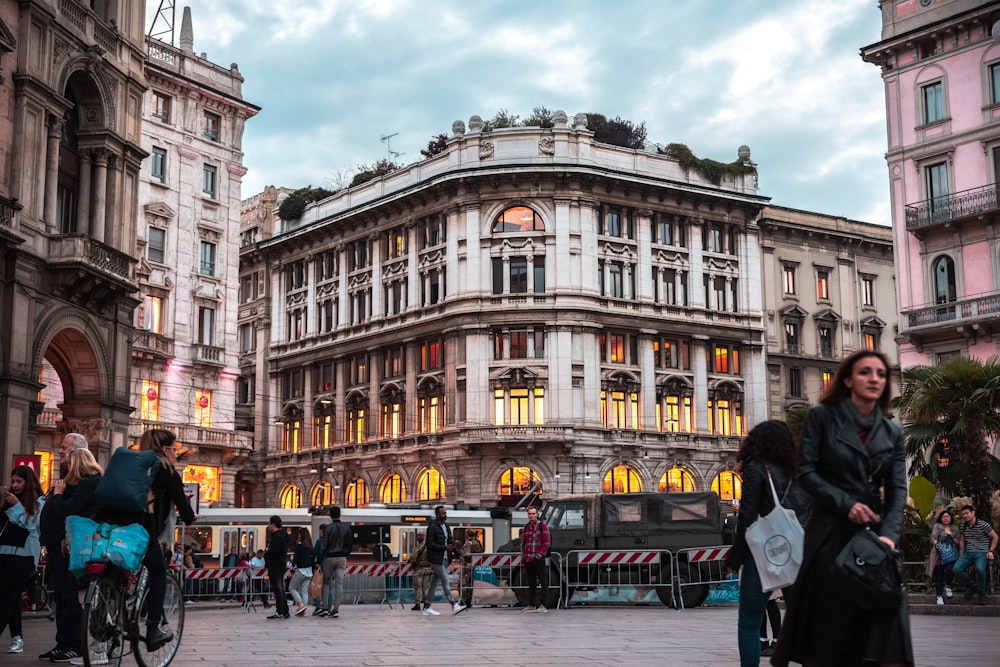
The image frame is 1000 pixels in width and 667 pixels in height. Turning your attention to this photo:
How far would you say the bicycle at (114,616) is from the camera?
891 centimetres

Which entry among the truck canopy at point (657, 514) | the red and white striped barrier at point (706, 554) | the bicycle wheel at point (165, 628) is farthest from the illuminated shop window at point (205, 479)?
the bicycle wheel at point (165, 628)

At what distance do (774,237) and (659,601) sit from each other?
46.8m

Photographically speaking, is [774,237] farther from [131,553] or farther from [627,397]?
[131,553]

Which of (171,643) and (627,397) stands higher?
(627,397)

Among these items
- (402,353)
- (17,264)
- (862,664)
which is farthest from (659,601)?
(402,353)

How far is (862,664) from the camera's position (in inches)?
223

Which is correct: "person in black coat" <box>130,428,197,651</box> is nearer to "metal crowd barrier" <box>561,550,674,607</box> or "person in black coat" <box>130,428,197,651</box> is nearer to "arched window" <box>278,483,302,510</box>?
"metal crowd barrier" <box>561,550,674,607</box>

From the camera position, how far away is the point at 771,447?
898 cm

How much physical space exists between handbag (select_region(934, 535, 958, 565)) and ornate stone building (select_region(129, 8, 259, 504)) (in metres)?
36.6

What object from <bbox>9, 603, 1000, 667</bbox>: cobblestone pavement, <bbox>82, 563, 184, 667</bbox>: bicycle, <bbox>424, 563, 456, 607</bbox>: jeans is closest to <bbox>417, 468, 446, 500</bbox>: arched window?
<bbox>424, 563, 456, 607</bbox>: jeans

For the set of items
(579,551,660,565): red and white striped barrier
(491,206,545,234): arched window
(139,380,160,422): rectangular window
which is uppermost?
(491,206,545,234): arched window

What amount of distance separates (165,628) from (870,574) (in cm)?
625

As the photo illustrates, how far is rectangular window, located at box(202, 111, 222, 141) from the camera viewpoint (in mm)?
55094

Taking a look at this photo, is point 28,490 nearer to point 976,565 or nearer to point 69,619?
point 69,619
